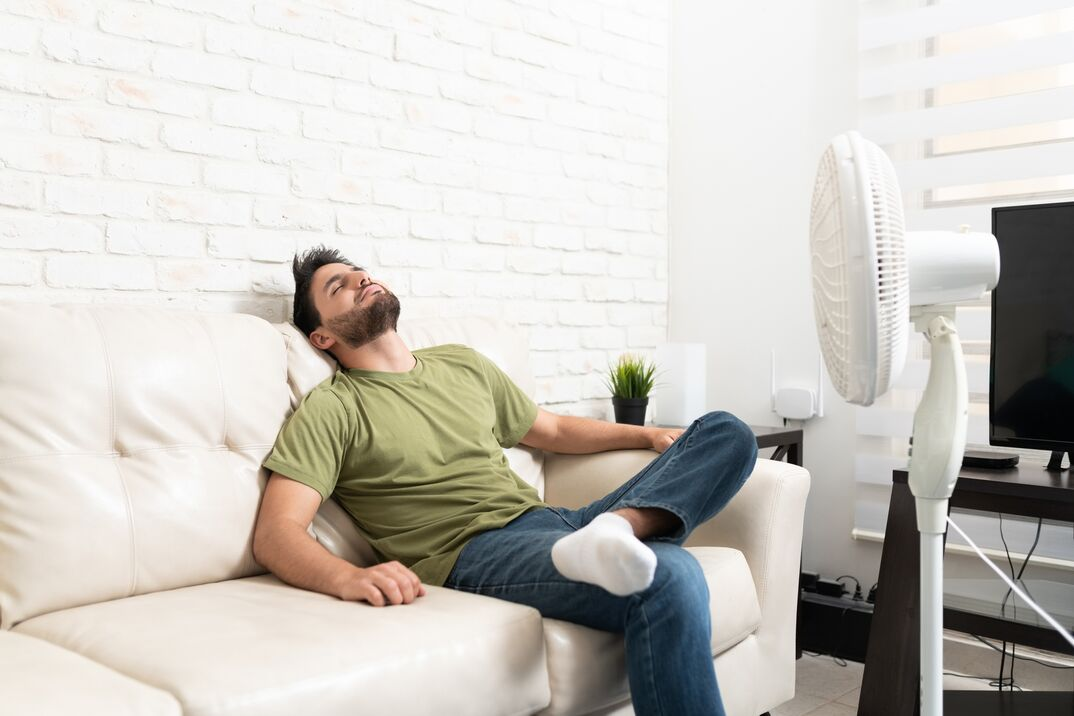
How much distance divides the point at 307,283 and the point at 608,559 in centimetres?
104

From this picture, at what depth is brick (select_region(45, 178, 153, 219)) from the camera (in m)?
1.89

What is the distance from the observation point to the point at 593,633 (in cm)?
161

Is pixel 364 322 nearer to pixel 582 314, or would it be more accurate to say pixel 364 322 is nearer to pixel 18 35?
pixel 18 35

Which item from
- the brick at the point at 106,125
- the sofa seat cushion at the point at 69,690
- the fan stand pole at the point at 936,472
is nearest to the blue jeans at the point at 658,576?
the fan stand pole at the point at 936,472

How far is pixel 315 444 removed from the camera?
185 cm

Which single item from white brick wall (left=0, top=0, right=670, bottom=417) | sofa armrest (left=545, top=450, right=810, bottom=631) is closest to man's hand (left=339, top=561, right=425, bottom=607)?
sofa armrest (left=545, top=450, right=810, bottom=631)

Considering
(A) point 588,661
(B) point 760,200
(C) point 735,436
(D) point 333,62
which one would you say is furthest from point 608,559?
(B) point 760,200

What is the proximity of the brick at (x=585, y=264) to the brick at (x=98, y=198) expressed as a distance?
1319 millimetres

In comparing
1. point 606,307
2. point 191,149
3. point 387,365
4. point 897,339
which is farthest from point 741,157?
point 897,339

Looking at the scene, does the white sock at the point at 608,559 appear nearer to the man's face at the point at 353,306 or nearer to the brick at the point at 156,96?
the man's face at the point at 353,306

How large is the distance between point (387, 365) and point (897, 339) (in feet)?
4.21

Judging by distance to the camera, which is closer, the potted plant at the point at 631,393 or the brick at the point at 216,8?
the brick at the point at 216,8

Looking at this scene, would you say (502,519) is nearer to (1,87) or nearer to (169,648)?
(169,648)

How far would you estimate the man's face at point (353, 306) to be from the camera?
204cm
